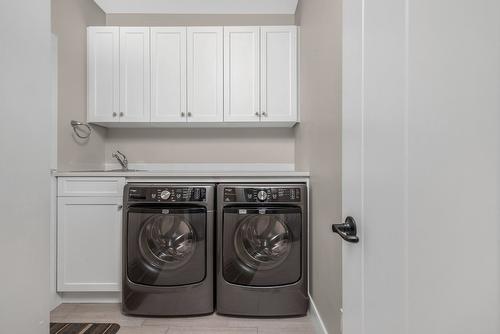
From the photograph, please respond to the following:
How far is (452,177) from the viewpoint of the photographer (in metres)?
0.44

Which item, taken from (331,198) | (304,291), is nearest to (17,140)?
(331,198)

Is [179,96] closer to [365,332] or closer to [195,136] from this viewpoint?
[195,136]

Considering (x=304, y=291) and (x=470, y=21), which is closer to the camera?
(x=470, y=21)

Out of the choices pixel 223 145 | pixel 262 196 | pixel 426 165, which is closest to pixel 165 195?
pixel 262 196

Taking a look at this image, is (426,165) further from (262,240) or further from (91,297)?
(91,297)

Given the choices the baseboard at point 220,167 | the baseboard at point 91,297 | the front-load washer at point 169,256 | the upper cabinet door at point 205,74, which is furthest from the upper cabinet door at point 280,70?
the baseboard at point 91,297

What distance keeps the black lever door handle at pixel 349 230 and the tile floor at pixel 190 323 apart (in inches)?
55.9

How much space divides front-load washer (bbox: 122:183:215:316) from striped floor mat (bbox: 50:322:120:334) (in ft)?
0.52

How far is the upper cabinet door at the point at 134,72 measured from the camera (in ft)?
9.02

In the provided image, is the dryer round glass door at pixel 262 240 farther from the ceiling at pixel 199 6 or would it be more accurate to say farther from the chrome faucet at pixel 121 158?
the ceiling at pixel 199 6

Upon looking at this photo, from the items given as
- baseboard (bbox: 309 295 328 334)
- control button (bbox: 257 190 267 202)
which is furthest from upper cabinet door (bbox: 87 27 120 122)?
baseboard (bbox: 309 295 328 334)

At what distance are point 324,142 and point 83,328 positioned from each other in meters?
1.96

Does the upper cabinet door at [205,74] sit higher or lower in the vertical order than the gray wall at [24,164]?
higher

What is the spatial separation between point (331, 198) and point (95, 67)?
2397mm
